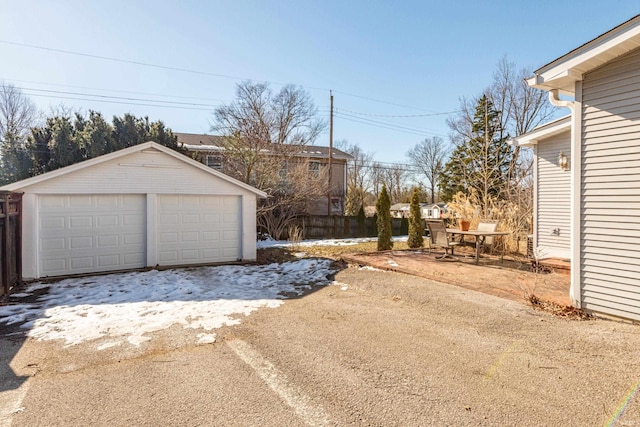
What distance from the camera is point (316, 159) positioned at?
22.2 metres

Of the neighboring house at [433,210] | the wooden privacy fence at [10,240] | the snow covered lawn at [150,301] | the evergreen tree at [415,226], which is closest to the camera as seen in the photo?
the snow covered lawn at [150,301]

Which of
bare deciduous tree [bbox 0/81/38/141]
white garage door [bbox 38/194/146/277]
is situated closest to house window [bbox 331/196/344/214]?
white garage door [bbox 38/194/146/277]

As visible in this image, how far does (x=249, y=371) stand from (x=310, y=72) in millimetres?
14501

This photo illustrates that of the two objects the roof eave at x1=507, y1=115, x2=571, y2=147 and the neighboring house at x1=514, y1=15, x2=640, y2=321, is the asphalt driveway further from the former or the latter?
the roof eave at x1=507, y1=115, x2=571, y2=147

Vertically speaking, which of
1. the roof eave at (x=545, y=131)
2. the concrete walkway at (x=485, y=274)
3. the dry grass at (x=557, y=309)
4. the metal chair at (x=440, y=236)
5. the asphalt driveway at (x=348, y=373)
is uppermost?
the roof eave at (x=545, y=131)

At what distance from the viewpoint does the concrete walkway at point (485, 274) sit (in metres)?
5.41

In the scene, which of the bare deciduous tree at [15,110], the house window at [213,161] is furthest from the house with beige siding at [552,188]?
the bare deciduous tree at [15,110]

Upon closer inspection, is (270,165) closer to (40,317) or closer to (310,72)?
(310,72)

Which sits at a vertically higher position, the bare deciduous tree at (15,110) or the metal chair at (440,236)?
the bare deciduous tree at (15,110)

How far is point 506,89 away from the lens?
22375 mm

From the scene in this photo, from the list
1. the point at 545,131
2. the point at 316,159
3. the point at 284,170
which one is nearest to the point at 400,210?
the point at 316,159

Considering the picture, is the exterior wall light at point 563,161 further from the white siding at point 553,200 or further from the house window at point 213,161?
the house window at point 213,161

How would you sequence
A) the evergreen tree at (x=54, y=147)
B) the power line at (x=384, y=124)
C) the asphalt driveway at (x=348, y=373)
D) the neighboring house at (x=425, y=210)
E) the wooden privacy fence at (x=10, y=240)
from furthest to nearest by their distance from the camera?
the neighboring house at (x=425, y=210)
the power line at (x=384, y=124)
the evergreen tree at (x=54, y=147)
the wooden privacy fence at (x=10, y=240)
the asphalt driveway at (x=348, y=373)

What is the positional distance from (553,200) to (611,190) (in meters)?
4.47
